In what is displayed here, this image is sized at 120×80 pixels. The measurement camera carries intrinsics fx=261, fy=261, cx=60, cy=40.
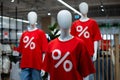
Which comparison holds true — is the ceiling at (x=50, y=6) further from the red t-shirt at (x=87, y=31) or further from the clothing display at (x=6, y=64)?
the red t-shirt at (x=87, y=31)

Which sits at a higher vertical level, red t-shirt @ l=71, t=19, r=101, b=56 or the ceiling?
the ceiling

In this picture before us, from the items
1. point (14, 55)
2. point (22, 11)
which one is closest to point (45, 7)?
point (22, 11)

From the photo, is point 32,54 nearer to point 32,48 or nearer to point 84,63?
point 32,48

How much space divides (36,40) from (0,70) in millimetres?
2761

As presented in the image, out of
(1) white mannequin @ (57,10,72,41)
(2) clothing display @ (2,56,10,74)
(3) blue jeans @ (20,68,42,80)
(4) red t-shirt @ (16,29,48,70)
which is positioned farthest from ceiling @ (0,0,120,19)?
(1) white mannequin @ (57,10,72,41)

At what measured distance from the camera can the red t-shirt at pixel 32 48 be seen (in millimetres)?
4133

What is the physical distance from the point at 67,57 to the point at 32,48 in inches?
70.9

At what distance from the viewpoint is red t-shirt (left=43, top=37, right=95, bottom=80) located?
2434 millimetres

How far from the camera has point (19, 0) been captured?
14.9 metres

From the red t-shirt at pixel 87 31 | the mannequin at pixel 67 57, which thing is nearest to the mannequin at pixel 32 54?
the red t-shirt at pixel 87 31

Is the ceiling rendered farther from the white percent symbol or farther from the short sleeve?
the short sleeve

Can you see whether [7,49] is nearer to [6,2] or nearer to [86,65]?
[86,65]

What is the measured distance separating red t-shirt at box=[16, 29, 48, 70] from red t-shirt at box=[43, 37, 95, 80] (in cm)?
167

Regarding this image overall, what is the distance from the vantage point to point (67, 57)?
2436 mm
